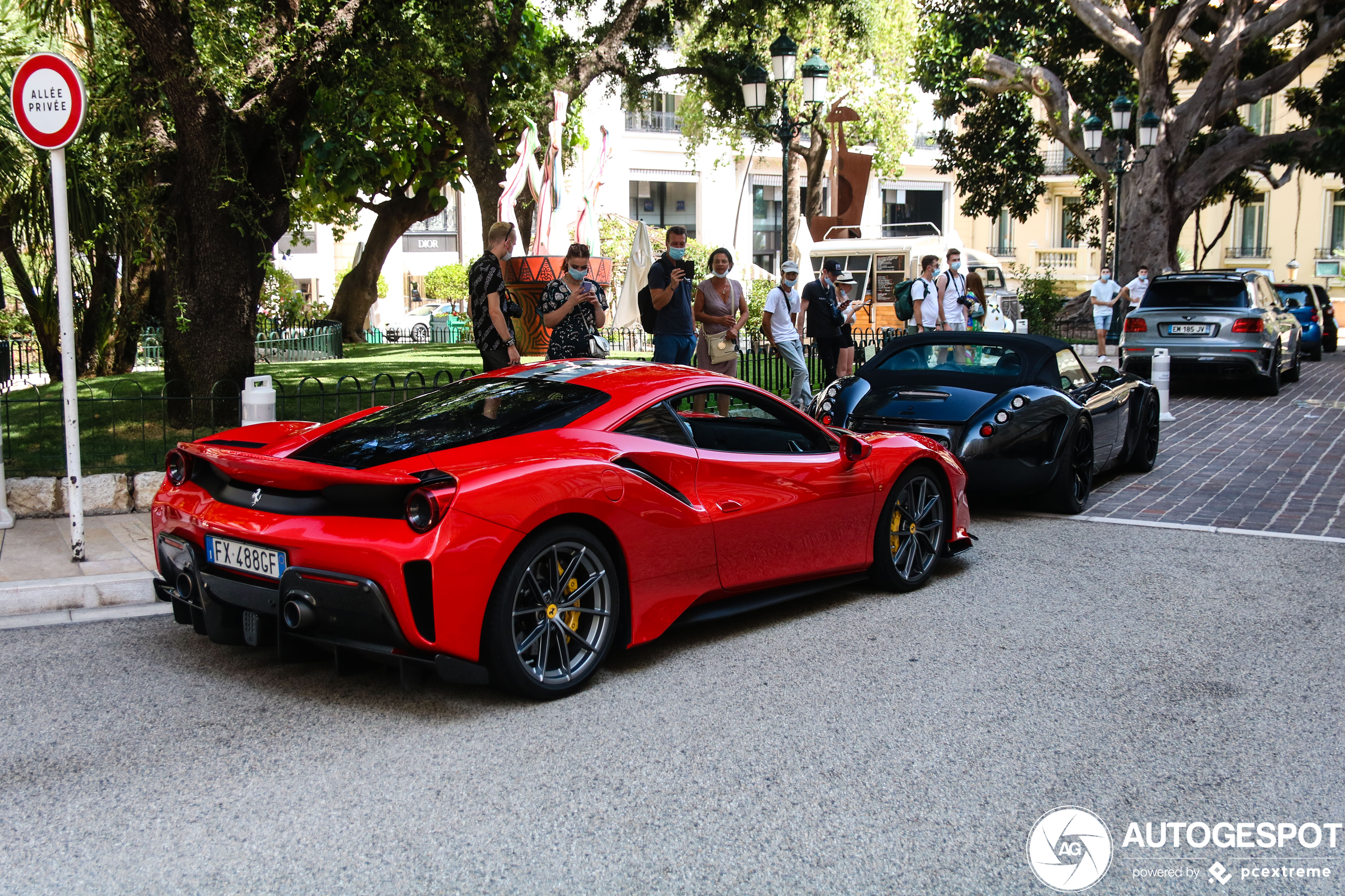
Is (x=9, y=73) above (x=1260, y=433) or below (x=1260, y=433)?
above

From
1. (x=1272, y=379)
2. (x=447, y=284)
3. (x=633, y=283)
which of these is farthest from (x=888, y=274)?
(x=447, y=284)

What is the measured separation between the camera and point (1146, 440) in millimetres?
10273

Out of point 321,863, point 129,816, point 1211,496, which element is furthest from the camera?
point 1211,496

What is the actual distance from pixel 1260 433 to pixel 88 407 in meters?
11.9

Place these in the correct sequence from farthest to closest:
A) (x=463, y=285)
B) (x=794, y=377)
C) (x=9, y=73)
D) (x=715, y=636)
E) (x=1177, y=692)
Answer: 1. (x=463, y=285)
2. (x=794, y=377)
3. (x=9, y=73)
4. (x=715, y=636)
5. (x=1177, y=692)

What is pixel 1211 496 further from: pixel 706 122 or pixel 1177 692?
pixel 706 122

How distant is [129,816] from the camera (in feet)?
11.7

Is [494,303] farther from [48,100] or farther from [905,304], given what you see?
[905,304]

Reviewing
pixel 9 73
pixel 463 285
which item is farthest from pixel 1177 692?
pixel 463 285

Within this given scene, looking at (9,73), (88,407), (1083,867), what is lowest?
(1083,867)

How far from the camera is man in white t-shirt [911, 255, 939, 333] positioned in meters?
14.5

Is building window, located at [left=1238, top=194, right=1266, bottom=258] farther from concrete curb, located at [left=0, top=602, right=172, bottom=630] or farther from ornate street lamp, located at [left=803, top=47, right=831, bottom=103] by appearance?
concrete curb, located at [left=0, top=602, right=172, bottom=630]

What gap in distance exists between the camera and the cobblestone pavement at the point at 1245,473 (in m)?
8.48

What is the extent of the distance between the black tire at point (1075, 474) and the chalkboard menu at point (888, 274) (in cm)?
2091
